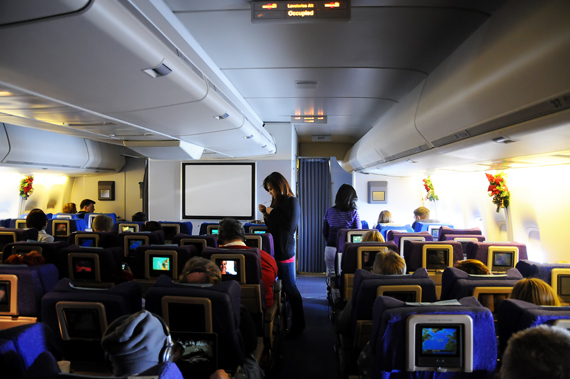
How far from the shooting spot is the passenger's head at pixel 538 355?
1.24 metres

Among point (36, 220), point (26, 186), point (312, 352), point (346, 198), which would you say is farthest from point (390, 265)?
point (26, 186)

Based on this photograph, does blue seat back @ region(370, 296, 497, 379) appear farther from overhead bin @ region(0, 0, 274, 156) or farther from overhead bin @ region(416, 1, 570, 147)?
overhead bin @ region(0, 0, 274, 156)

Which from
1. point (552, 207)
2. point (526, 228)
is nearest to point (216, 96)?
point (552, 207)

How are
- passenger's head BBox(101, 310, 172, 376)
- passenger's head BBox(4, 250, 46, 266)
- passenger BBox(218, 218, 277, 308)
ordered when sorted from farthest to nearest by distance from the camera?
passenger BBox(218, 218, 277, 308)
passenger's head BBox(4, 250, 46, 266)
passenger's head BBox(101, 310, 172, 376)

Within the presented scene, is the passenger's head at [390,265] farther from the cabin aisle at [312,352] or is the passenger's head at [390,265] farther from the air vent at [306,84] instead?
the air vent at [306,84]

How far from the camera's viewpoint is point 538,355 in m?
1.27

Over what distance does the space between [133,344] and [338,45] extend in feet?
10.4

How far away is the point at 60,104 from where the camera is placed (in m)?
3.07

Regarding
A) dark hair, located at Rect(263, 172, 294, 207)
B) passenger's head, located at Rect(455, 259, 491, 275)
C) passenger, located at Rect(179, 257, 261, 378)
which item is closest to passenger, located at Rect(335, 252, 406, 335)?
passenger's head, located at Rect(455, 259, 491, 275)

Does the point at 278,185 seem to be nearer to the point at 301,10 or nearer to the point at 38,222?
the point at 301,10

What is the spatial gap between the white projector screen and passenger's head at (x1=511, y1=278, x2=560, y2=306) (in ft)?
23.5

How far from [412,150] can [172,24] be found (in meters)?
3.15

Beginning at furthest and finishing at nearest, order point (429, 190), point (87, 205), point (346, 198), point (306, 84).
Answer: point (87, 205)
point (429, 190)
point (346, 198)
point (306, 84)

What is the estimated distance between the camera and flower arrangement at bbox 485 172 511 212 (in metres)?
5.95
